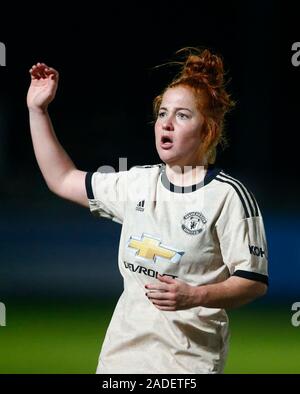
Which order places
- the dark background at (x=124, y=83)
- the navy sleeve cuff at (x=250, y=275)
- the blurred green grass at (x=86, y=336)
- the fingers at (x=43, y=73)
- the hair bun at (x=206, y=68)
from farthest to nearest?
the dark background at (x=124, y=83)
the blurred green grass at (x=86, y=336)
the fingers at (x=43, y=73)
the hair bun at (x=206, y=68)
the navy sleeve cuff at (x=250, y=275)

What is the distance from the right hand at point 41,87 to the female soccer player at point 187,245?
0.38 metres

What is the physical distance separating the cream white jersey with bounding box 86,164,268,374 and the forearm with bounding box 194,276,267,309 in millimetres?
29

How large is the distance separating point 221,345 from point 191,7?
8.87ft

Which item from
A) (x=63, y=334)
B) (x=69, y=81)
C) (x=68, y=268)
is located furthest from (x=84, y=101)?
(x=63, y=334)

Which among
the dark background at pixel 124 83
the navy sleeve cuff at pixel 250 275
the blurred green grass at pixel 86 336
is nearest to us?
the navy sleeve cuff at pixel 250 275

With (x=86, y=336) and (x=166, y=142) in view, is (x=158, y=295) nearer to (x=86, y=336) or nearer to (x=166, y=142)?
(x=166, y=142)

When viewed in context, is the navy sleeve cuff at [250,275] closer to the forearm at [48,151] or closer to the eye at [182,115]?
the eye at [182,115]

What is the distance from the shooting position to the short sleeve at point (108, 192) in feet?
9.91

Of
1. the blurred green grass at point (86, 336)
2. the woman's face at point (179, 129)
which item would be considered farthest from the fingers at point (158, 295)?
the blurred green grass at point (86, 336)

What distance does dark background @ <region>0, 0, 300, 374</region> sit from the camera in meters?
5.04

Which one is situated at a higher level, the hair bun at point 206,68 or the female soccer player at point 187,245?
the hair bun at point 206,68

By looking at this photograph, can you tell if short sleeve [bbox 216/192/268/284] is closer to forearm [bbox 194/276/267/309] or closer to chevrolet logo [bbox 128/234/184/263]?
forearm [bbox 194/276/267/309]

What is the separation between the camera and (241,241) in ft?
9.11

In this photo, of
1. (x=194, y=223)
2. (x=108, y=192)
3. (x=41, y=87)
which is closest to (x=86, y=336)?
(x=108, y=192)
